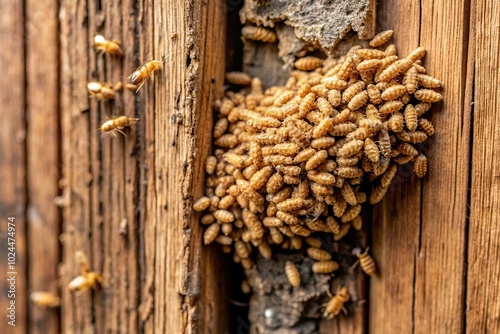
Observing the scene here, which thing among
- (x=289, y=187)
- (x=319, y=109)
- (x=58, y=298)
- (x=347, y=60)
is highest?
(x=347, y=60)

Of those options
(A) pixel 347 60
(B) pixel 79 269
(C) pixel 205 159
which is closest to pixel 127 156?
(C) pixel 205 159

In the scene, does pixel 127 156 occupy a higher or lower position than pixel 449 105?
lower

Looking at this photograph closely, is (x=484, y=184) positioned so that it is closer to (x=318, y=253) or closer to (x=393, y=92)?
(x=393, y=92)

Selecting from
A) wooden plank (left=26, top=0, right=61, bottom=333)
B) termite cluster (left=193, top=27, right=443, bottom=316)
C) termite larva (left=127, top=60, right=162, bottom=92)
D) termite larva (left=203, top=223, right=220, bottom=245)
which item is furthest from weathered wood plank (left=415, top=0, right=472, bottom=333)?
wooden plank (left=26, top=0, right=61, bottom=333)

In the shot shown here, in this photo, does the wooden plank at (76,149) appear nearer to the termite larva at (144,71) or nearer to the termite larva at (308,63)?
the termite larva at (144,71)

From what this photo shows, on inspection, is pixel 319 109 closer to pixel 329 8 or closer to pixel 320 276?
pixel 329 8

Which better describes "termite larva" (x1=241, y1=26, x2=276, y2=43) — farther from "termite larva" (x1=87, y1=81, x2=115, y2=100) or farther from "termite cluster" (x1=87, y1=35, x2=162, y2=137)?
"termite larva" (x1=87, y1=81, x2=115, y2=100)

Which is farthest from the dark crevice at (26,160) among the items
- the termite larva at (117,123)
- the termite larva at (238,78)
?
the termite larva at (238,78)
